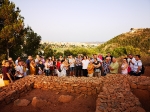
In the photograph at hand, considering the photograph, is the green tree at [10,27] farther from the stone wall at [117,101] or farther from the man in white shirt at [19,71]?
the stone wall at [117,101]

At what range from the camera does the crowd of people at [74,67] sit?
29.2ft

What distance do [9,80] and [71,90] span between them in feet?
11.3

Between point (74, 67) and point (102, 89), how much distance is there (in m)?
6.03

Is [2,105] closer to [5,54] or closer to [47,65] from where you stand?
[47,65]

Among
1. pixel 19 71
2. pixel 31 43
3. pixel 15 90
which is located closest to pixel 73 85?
pixel 15 90

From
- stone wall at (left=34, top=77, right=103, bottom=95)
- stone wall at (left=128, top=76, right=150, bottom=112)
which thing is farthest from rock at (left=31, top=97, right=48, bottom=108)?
stone wall at (left=128, top=76, right=150, bottom=112)

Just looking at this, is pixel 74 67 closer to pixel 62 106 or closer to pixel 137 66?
pixel 137 66

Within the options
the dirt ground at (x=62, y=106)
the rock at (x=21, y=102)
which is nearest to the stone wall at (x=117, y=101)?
the dirt ground at (x=62, y=106)

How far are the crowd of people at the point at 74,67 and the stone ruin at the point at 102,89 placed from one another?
0.91 metres

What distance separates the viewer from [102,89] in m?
6.53

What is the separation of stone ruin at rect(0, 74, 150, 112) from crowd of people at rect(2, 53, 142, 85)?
2.98 feet

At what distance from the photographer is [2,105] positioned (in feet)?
21.0

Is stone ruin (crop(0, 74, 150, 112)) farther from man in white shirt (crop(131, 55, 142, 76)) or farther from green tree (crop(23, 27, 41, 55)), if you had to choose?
green tree (crop(23, 27, 41, 55))

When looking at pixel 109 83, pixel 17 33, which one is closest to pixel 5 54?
pixel 17 33
